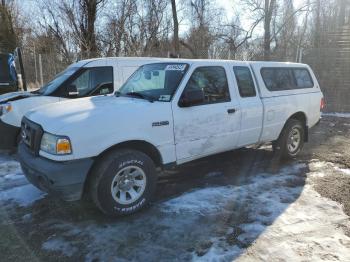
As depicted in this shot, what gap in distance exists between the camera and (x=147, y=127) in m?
4.36

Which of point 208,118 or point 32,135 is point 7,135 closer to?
point 32,135

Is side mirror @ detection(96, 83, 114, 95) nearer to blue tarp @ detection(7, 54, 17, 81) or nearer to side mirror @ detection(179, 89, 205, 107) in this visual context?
side mirror @ detection(179, 89, 205, 107)

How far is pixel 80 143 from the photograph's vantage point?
388cm

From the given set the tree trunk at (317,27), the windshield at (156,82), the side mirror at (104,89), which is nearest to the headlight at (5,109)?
the side mirror at (104,89)

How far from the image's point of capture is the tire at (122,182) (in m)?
4.05

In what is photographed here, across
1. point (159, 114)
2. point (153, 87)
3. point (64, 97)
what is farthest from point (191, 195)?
point (64, 97)

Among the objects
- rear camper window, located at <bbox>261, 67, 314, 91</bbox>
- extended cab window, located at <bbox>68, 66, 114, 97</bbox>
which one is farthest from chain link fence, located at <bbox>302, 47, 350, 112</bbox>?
extended cab window, located at <bbox>68, 66, 114, 97</bbox>

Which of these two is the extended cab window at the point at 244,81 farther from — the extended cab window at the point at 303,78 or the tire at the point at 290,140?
the extended cab window at the point at 303,78

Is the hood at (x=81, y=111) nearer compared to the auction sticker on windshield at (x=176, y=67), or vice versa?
the hood at (x=81, y=111)

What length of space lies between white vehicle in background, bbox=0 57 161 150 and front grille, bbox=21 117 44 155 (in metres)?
2.24

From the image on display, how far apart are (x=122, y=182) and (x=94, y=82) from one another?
3777 mm

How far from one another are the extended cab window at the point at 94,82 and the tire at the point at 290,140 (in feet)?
12.1

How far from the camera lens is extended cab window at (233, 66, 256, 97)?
558 centimetres

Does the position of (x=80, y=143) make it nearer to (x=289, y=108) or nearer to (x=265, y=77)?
(x=265, y=77)
